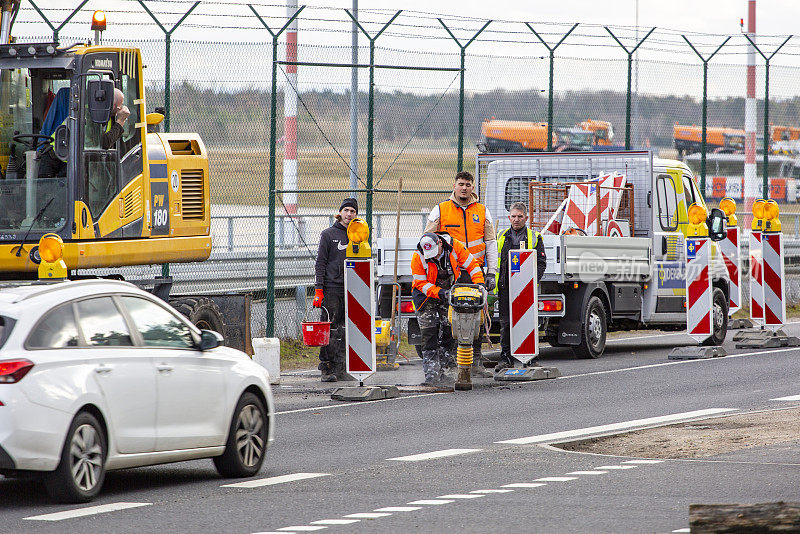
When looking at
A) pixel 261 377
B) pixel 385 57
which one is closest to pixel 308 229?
pixel 385 57

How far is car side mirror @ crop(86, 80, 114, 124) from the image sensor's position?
14.1 metres

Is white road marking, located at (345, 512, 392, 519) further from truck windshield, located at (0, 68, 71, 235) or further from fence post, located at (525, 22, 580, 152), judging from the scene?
fence post, located at (525, 22, 580, 152)

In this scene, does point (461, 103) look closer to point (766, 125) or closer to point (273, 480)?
point (766, 125)

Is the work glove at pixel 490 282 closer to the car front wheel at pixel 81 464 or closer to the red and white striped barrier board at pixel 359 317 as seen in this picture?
the red and white striped barrier board at pixel 359 317

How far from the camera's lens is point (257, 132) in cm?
2023

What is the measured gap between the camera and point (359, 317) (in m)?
15.4

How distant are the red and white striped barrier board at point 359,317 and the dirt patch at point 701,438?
145 inches

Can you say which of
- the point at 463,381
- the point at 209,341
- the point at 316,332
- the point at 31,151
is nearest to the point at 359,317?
the point at 316,332

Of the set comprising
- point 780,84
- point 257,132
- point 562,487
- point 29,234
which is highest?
point 780,84

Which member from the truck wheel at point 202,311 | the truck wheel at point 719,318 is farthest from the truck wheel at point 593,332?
the truck wheel at point 202,311

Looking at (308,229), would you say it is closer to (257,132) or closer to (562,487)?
(257,132)

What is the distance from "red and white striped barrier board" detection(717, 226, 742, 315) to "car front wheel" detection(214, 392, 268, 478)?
42.9ft

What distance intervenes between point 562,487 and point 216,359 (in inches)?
99.3

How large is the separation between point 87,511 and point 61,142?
655 cm
